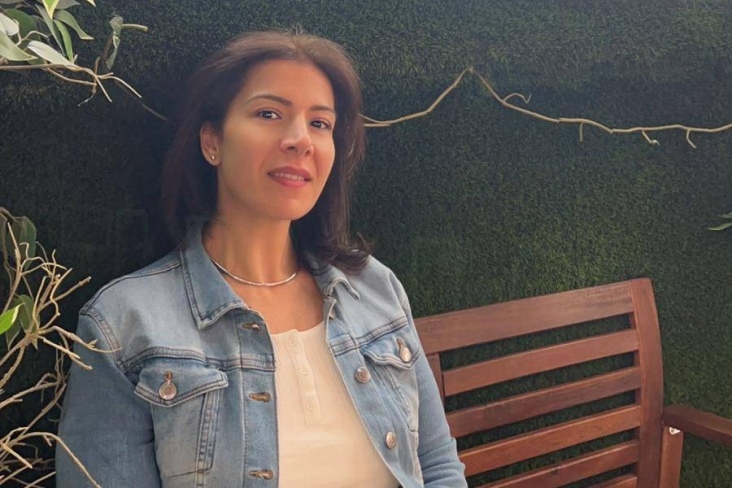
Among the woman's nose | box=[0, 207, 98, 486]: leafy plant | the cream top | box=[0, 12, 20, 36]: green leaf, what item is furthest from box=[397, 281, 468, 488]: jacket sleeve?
box=[0, 12, 20, 36]: green leaf

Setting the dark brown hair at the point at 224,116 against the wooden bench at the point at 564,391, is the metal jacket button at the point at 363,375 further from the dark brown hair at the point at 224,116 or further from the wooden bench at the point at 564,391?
the wooden bench at the point at 564,391

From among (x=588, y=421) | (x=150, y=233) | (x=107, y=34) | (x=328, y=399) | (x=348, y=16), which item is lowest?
(x=588, y=421)

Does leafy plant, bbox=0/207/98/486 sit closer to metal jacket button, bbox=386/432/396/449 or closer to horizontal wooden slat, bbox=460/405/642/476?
metal jacket button, bbox=386/432/396/449

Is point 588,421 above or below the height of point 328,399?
below

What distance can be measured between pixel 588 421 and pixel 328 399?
0.83m

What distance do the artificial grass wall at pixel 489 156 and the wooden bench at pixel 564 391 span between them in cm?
8

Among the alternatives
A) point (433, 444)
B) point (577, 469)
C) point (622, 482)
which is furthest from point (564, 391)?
point (433, 444)

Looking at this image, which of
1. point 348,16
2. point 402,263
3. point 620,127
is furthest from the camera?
point 620,127

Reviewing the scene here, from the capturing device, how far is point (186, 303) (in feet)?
3.02

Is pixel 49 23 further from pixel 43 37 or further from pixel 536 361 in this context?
pixel 536 361

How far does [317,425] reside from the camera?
95 centimetres

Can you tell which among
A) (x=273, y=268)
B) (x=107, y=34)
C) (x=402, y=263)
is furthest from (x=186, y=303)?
(x=402, y=263)

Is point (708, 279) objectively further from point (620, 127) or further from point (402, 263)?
point (402, 263)

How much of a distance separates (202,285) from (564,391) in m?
0.94
